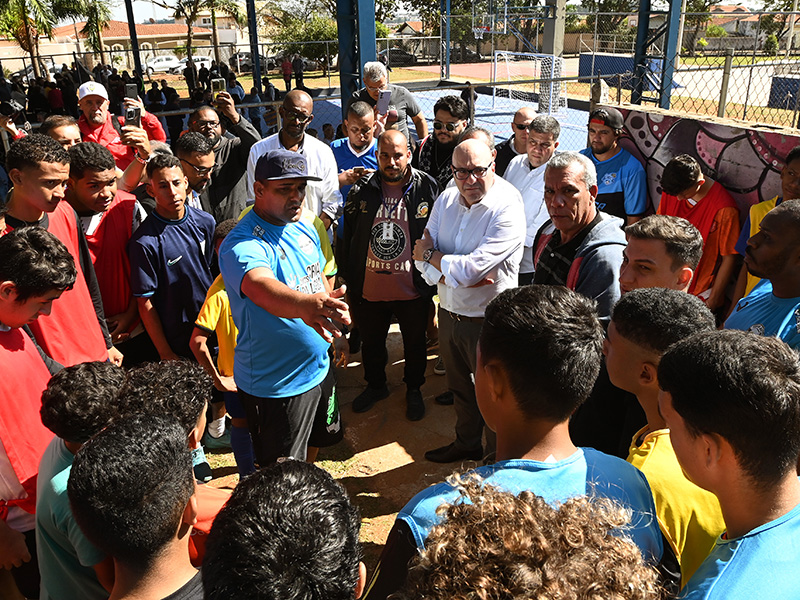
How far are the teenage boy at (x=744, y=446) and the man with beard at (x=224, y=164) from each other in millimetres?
4380

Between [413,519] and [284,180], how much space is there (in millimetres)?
2123

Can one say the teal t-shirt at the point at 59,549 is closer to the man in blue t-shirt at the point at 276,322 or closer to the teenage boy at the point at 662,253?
the man in blue t-shirt at the point at 276,322

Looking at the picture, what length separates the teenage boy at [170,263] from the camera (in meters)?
3.77

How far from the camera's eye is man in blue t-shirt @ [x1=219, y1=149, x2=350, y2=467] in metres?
3.05

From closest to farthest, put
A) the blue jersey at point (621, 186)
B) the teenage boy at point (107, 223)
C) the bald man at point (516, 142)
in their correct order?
1. the teenage boy at point (107, 223)
2. the blue jersey at point (621, 186)
3. the bald man at point (516, 142)

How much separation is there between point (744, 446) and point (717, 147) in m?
4.59

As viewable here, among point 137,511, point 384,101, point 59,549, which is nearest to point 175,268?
point 59,549

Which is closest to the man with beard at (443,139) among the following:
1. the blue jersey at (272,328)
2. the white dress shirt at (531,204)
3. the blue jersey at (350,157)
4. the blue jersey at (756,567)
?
the blue jersey at (350,157)

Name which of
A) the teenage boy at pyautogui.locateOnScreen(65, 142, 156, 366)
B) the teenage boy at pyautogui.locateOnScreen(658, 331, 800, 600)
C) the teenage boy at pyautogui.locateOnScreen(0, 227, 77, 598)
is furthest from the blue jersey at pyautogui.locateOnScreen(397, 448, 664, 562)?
the teenage boy at pyautogui.locateOnScreen(65, 142, 156, 366)

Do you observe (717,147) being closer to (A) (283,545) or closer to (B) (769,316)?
(B) (769,316)

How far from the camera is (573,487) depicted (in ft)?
5.11

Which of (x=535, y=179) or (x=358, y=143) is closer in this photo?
(x=535, y=179)

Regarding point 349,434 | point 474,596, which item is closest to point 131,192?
point 349,434

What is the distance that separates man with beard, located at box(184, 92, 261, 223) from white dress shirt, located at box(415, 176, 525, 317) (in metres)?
2.06
